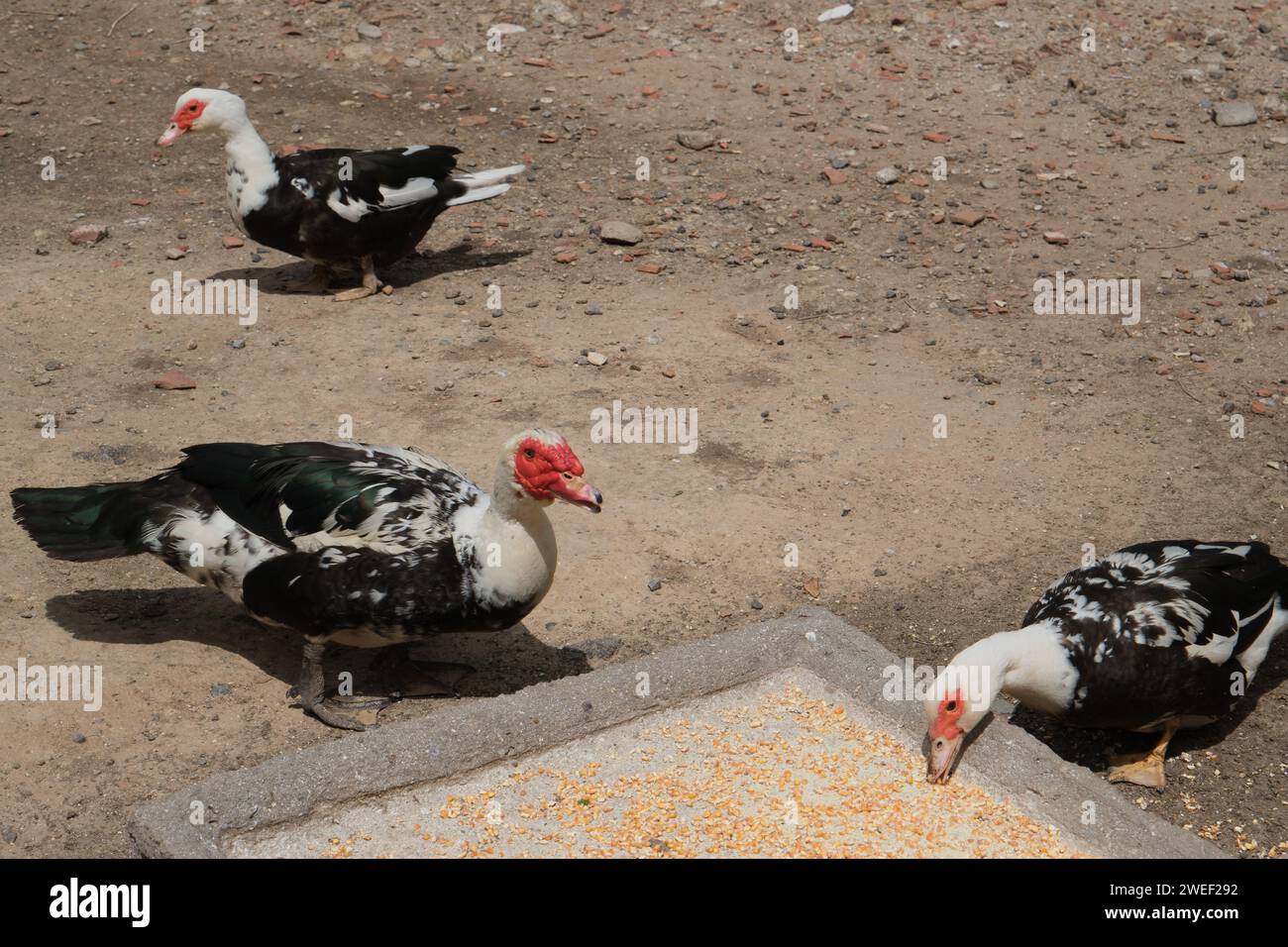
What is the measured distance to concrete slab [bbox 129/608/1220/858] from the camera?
12.8 ft

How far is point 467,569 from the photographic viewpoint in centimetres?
459

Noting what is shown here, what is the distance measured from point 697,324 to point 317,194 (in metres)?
2.28

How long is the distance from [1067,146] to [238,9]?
269 inches

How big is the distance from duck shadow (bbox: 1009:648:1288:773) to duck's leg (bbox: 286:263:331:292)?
4923 millimetres

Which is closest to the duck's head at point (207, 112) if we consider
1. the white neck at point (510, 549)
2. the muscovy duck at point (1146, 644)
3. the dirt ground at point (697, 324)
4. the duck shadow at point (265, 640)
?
the dirt ground at point (697, 324)

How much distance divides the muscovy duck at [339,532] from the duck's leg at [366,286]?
3.20 meters

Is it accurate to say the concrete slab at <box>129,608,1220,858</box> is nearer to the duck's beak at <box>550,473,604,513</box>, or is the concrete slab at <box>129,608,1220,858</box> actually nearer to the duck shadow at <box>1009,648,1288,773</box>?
the duck's beak at <box>550,473,604,513</box>

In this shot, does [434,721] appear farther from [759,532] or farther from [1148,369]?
[1148,369]

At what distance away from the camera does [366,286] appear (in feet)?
26.8

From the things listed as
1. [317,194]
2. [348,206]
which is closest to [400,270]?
[348,206]

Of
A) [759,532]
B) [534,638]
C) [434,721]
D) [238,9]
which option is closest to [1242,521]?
[759,532]

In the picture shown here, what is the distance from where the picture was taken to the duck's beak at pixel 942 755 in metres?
4.11

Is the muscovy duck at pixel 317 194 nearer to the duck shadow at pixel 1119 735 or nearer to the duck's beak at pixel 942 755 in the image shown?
the duck shadow at pixel 1119 735

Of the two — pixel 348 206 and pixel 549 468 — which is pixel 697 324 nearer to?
pixel 348 206
